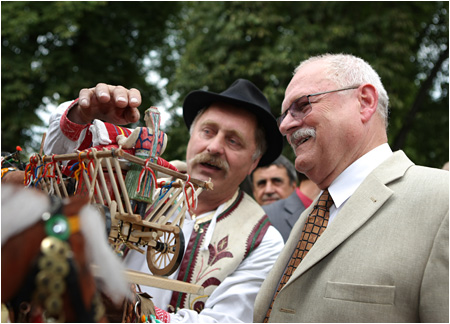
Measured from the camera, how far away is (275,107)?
11133mm

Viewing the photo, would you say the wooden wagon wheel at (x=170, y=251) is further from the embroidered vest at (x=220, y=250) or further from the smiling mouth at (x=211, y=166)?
the smiling mouth at (x=211, y=166)

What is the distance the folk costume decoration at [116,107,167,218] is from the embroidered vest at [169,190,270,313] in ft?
3.84

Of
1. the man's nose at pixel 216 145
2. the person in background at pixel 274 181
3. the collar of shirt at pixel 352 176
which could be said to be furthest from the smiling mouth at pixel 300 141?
the person in background at pixel 274 181

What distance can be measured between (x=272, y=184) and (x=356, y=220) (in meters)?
4.43

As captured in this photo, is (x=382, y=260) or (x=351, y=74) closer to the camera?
(x=382, y=260)

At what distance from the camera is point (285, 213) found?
5.19 meters

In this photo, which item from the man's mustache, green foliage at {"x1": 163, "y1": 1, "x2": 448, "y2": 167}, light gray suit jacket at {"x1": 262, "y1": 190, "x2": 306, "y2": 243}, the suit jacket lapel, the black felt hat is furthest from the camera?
green foliage at {"x1": 163, "y1": 1, "x2": 448, "y2": 167}

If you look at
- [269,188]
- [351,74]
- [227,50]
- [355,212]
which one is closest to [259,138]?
[351,74]

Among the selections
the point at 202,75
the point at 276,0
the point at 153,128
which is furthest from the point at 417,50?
the point at 153,128

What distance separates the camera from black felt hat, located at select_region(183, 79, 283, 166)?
11.8 ft

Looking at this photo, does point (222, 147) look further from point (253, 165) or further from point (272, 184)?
point (272, 184)

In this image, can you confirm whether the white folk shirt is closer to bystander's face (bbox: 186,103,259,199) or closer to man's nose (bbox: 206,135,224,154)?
bystander's face (bbox: 186,103,259,199)

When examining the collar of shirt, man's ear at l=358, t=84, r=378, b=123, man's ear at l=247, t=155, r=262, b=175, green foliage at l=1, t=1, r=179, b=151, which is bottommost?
the collar of shirt

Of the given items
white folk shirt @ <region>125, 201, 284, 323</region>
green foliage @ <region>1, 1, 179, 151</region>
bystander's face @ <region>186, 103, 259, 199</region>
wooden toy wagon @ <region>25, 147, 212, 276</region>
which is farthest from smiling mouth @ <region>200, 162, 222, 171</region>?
green foliage @ <region>1, 1, 179, 151</region>
